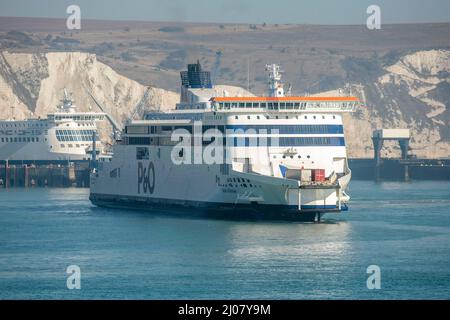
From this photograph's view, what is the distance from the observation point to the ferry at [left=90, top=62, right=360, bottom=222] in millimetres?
64812

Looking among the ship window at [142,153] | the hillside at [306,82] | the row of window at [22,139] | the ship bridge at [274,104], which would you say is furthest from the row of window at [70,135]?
the ship bridge at [274,104]

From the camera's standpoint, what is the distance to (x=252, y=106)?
68.5 metres

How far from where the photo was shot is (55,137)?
414 ft

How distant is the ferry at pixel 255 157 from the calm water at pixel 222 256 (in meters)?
1.05

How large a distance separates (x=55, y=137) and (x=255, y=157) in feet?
203

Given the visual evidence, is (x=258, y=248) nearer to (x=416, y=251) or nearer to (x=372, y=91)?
(x=416, y=251)

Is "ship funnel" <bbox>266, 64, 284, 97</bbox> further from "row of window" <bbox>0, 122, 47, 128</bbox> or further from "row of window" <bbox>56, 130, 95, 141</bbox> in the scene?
"row of window" <bbox>0, 122, 47, 128</bbox>

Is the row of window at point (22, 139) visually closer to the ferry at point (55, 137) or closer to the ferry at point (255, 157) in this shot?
the ferry at point (55, 137)

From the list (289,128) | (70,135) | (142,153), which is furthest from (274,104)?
(70,135)

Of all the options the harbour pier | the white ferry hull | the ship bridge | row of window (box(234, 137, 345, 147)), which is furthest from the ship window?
the harbour pier

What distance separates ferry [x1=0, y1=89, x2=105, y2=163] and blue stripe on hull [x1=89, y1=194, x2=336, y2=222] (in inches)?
1875

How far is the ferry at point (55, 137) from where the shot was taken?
126000 mm

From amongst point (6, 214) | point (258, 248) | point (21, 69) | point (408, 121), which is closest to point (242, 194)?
point (258, 248)

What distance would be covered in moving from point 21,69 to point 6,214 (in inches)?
3364
